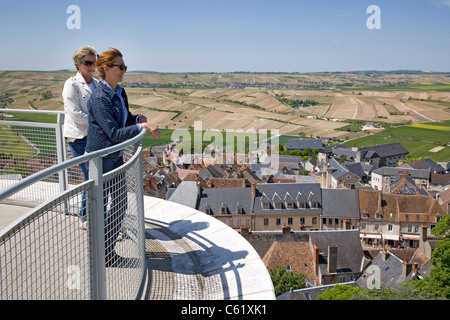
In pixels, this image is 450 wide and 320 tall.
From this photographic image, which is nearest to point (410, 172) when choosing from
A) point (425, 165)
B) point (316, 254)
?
point (425, 165)

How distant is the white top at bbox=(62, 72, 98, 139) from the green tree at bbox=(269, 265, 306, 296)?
23068mm

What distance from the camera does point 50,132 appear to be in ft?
22.5

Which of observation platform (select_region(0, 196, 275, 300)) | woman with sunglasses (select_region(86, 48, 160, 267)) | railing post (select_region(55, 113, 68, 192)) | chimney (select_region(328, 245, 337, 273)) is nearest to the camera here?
woman with sunglasses (select_region(86, 48, 160, 267))

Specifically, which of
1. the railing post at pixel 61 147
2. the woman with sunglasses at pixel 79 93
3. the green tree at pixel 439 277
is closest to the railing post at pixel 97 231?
the woman with sunglasses at pixel 79 93

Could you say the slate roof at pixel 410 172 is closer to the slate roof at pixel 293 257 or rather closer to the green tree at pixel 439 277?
the green tree at pixel 439 277

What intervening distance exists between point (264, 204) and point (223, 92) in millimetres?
158998

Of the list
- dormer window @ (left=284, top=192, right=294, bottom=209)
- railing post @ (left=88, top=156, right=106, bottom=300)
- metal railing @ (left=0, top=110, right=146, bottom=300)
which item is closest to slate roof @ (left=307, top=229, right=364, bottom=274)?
dormer window @ (left=284, top=192, right=294, bottom=209)

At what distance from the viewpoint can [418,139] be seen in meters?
108

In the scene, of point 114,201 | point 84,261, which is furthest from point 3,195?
point 114,201

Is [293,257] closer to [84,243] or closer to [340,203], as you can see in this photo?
[340,203]

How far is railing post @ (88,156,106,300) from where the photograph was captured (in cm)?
343

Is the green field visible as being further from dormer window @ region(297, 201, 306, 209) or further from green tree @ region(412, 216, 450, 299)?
green tree @ region(412, 216, 450, 299)

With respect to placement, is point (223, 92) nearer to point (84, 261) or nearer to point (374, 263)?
point (374, 263)

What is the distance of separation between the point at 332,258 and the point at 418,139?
9069 centimetres
